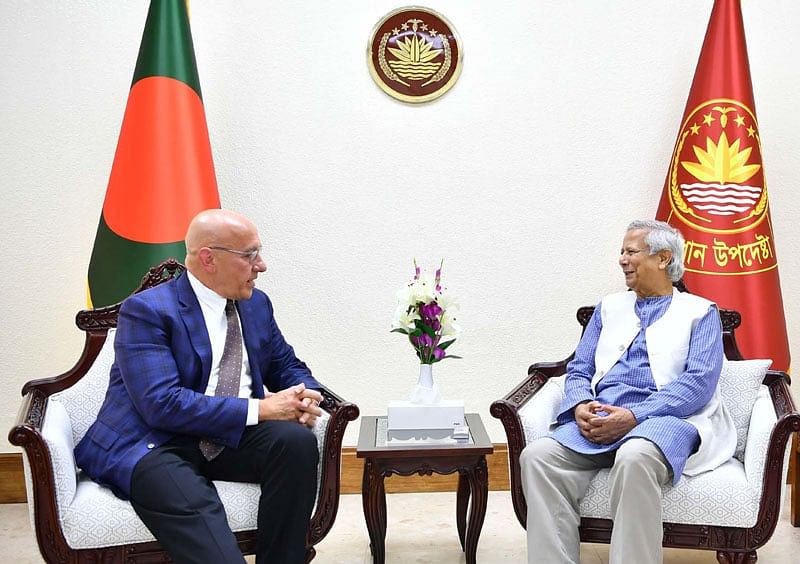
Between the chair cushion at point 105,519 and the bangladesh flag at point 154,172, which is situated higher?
the bangladesh flag at point 154,172

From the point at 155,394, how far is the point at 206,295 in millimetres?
396

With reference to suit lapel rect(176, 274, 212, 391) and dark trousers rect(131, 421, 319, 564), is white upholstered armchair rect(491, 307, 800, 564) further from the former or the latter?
suit lapel rect(176, 274, 212, 391)

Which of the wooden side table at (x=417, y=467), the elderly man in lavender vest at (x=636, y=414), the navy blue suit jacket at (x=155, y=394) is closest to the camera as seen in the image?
the navy blue suit jacket at (x=155, y=394)

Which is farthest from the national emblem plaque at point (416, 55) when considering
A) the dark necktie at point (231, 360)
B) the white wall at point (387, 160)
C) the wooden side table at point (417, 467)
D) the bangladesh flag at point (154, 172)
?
the wooden side table at point (417, 467)

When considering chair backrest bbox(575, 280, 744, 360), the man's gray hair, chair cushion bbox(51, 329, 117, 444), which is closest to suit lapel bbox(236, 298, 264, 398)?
chair cushion bbox(51, 329, 117, 444)

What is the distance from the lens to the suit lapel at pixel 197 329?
2.53 meters

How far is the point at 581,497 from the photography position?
2645mm

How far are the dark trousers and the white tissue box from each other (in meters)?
0.40

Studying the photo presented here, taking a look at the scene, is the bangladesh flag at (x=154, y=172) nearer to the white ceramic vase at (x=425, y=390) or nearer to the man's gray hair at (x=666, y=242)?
the white ceramic vase at (x=425, y=390)

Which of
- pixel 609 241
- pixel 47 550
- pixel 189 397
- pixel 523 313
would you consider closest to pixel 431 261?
pixel 523 313

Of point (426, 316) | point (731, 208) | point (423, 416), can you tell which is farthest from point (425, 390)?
point (731, 208)

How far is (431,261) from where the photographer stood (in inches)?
154

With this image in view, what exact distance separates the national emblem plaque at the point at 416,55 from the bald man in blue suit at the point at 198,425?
1575 millimetres

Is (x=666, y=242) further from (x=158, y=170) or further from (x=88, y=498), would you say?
(x=88, y=498)
